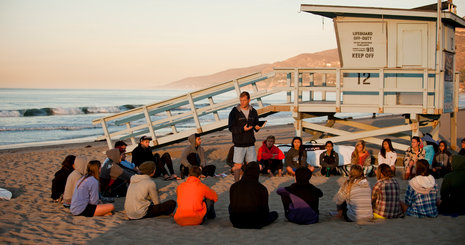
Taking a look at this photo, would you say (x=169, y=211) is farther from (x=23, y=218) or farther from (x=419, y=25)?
(x=419, y=25)

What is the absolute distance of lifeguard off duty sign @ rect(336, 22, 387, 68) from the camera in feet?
40.0

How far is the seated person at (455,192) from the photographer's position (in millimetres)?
7137

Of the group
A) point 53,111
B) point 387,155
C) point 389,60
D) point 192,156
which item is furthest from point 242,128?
point 53,111

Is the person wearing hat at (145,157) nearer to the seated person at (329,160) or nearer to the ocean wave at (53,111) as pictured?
the seated person at (329,160)

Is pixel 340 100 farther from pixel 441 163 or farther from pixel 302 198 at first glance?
pixel 302 198

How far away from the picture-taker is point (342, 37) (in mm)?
12352

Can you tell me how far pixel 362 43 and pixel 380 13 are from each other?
0.90 metres

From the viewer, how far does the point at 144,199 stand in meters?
7.29

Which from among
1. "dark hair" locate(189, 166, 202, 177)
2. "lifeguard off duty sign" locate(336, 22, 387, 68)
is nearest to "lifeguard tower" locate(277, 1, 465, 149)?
"lifeguard off duty sign" locate(336, 22, 387, 68)

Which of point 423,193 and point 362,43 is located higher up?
point 362,43

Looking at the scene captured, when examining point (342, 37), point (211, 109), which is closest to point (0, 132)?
point (211, 109)

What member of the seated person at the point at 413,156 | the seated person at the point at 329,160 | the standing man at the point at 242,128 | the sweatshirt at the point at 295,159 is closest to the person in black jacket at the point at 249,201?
the standing man at the point at 242,128

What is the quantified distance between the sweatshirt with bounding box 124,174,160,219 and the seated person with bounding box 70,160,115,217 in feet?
1.89

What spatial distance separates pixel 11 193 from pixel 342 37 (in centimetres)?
858
